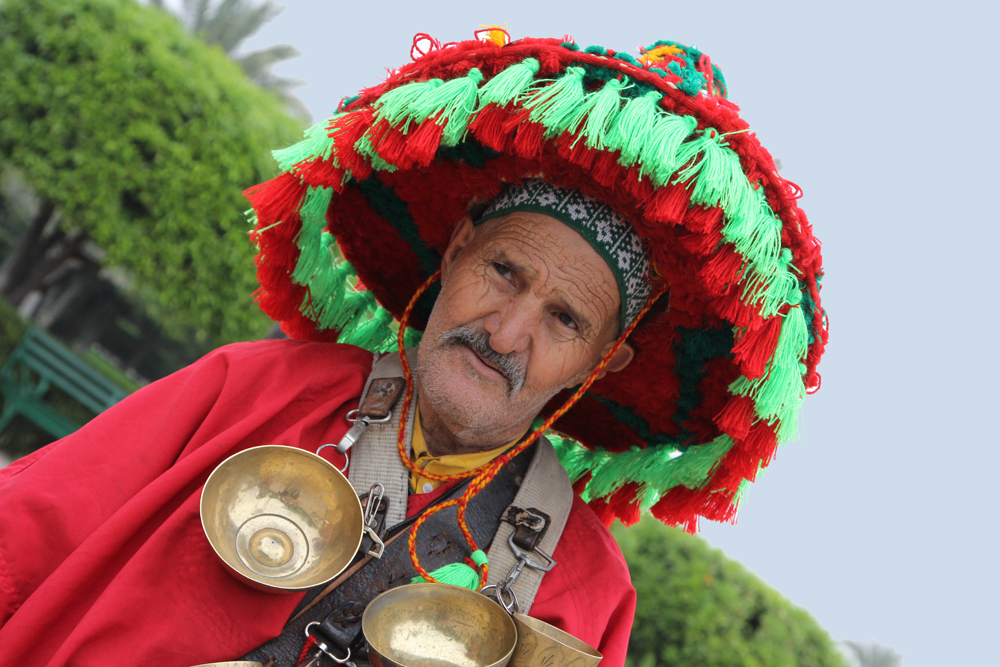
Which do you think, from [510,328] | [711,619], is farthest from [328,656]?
[711,619]

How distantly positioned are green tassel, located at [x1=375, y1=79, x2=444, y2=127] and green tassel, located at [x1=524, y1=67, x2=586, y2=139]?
0.84 ft

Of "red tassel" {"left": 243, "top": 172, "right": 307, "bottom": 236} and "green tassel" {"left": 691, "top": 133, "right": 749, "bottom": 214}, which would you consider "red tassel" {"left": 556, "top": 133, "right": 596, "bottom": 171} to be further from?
"red tassel" {"left": 243, "top": 172, "right": 307, "bottom": 236}

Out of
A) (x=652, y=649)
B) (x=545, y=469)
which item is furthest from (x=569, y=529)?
(x=652, y=649)

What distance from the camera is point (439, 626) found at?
1.71 meters

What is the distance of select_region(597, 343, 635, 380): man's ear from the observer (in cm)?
229

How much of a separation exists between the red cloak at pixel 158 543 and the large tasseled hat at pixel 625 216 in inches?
18.2

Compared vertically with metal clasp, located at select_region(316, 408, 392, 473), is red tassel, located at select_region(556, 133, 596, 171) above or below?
above

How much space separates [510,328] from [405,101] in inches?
25.8

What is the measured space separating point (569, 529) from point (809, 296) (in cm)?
96

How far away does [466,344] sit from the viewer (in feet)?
6.48

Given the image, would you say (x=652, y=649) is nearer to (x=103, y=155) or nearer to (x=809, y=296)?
(x=809, y=296)

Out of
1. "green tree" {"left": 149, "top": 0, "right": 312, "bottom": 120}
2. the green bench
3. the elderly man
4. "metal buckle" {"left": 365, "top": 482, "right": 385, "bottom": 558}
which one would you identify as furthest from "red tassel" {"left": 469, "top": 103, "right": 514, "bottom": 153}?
"green tree" {"left": 149, "top": 0, "right": 312, "bottom": 120}

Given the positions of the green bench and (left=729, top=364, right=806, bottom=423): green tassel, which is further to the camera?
the green bench

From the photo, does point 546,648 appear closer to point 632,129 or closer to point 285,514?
point 285,514
